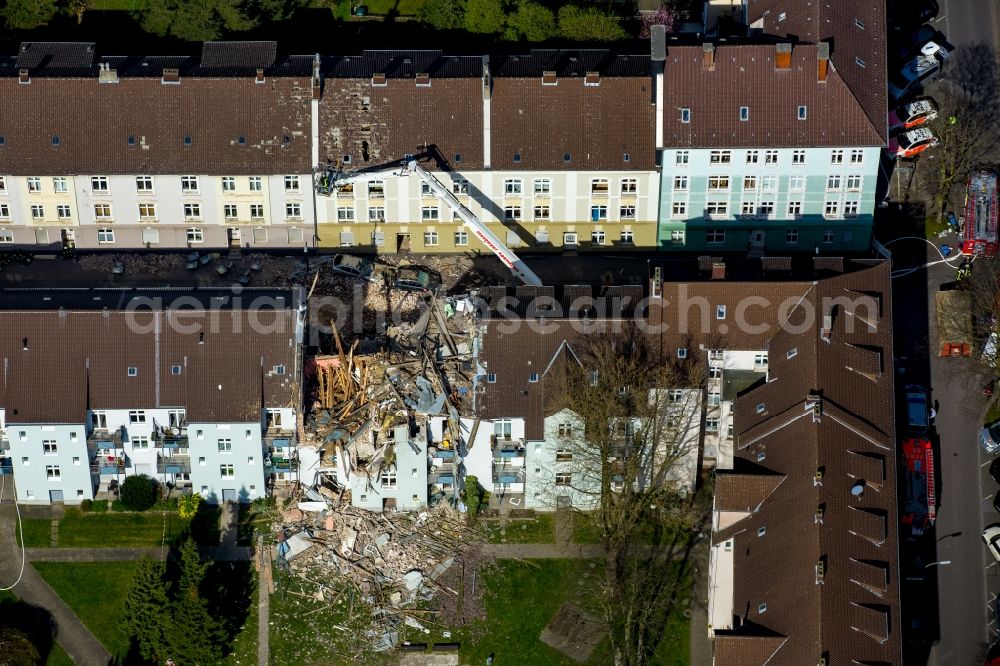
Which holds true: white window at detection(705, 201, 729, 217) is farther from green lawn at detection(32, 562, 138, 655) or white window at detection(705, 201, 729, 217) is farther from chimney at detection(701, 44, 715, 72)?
green lawn at detection(32, 562, 138, 655)

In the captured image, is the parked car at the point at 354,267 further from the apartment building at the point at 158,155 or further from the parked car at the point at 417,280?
the apartment building at the point at 158,155

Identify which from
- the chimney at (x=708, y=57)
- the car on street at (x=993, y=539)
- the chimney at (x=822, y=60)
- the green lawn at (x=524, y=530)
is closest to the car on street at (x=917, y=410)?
the car on street at (x=993, y=539)

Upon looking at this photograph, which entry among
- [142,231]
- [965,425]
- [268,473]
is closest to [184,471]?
[268,473]

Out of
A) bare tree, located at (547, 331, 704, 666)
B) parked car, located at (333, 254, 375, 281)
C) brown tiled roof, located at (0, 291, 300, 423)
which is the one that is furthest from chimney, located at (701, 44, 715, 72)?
brown tiled roof, located at (0, 291, 300, 423)

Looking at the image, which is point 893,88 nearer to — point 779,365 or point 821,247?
point 821,247

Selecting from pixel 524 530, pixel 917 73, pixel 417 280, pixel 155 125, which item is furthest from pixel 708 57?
pixel 155 125

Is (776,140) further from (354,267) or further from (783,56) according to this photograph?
(354,267)
